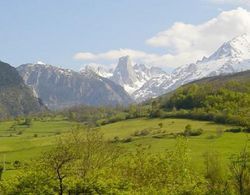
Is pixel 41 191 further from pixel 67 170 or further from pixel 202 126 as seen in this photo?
pixel 202 126

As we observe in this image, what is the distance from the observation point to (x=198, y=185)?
210 ft

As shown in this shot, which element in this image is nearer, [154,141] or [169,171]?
[169,171]

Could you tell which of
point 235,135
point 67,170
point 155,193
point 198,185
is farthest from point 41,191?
point 235,135

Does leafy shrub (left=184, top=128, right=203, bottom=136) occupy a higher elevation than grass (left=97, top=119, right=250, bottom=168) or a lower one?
higher

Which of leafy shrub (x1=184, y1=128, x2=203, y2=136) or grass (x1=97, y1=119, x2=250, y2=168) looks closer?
grass (x1=97, y1=119, x2=250, y2=168)

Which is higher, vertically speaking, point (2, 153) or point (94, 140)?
point (94, 140)

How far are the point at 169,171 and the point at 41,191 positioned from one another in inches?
1104

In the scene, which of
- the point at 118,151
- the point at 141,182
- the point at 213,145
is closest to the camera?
the point at 141,182

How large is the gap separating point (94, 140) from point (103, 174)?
22.8 metres

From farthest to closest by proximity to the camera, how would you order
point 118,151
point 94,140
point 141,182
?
point 118,151 < point 94,140 < point 141,182

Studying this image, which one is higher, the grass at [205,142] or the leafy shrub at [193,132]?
the leafy shrub at [193,132]

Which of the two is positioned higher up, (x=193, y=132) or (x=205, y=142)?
(x=193, y=132)

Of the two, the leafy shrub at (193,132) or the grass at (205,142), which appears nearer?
the grass at (205,142)

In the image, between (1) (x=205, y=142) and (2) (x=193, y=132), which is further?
(2) (x=193, y=132)
